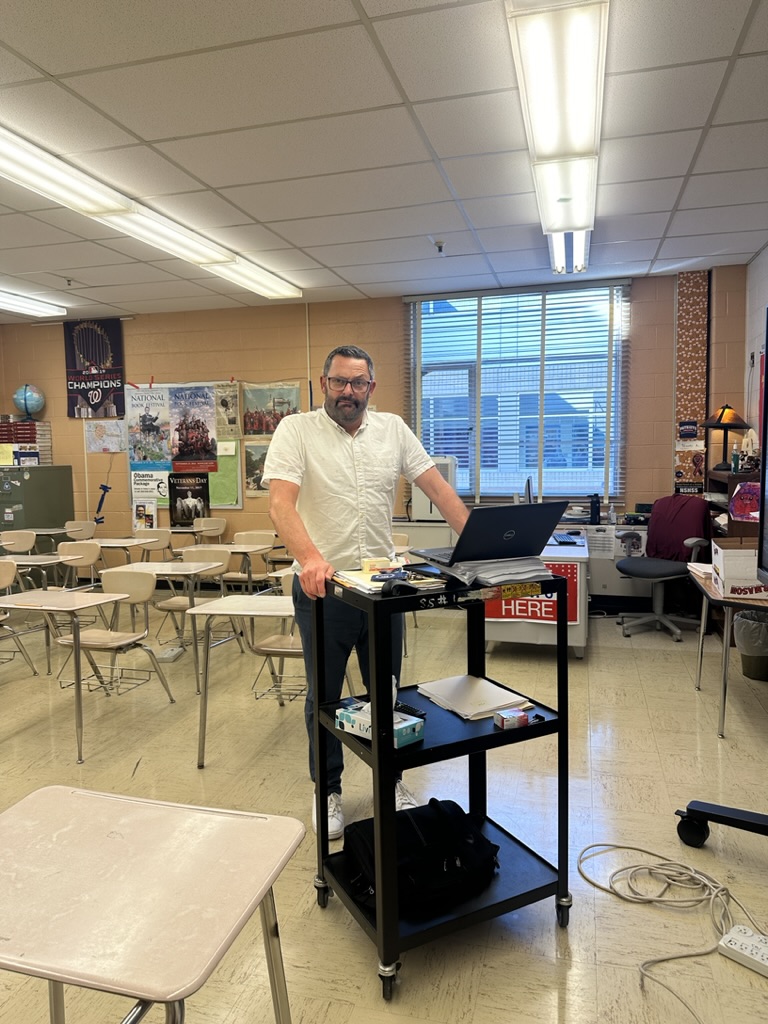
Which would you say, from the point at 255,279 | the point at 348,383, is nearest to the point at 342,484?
the point at 348,383

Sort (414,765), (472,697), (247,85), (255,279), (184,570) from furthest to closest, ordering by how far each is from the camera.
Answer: (255,279)
(184,570)
(247,85)
(472,697)
(414,765)

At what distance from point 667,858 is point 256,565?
5029mm

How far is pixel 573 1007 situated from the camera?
1630 millimetres

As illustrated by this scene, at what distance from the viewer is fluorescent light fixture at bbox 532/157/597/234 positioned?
347 centimetres

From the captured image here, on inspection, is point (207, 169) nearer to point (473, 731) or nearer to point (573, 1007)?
point (473, 731)

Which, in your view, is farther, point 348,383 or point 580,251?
point 580,251

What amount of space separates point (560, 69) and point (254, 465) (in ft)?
16.5

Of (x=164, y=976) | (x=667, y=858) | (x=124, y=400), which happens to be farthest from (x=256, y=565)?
(x=164, y=976)

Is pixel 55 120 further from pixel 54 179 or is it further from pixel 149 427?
pixel 149 427

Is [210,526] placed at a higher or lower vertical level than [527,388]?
lower

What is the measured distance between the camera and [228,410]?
7.00m

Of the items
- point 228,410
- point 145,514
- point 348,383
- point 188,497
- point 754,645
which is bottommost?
point 754,645

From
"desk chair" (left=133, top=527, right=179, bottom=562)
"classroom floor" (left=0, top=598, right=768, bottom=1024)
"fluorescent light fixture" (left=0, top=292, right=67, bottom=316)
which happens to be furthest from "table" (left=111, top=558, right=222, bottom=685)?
"fluorescent light fixture" (left=0, top=292, right=67, bottom=316)

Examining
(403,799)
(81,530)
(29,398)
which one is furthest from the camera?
(29,398)
